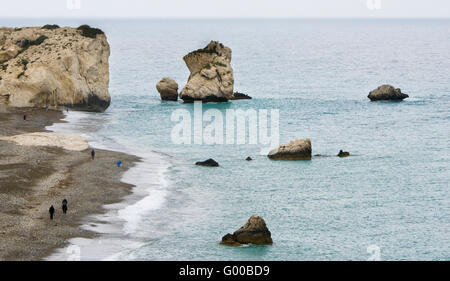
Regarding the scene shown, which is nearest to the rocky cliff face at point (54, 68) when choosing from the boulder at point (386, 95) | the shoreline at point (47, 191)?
the shoreline at point (47, 191)

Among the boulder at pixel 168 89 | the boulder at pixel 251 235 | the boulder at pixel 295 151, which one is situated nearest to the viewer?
the boulder at pixel 251 235

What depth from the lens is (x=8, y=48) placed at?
4245 inches

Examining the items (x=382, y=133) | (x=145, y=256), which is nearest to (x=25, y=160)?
(x=145, y=256)

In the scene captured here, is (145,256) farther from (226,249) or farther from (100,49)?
(100,49)

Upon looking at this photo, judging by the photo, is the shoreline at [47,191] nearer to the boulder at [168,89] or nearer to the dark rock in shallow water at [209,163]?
the dark rock in shallow water at [209,163]

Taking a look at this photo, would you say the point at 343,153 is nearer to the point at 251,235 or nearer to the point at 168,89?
the point at 251,235

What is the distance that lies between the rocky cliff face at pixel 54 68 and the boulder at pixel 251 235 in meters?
58.9

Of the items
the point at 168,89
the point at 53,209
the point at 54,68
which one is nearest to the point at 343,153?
the point at 53,209

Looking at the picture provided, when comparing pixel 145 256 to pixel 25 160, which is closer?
pixel 145 256

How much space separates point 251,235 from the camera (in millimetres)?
46969

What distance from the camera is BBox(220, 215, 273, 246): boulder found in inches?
1849

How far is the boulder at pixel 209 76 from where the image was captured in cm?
11365

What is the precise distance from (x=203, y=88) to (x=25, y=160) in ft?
173

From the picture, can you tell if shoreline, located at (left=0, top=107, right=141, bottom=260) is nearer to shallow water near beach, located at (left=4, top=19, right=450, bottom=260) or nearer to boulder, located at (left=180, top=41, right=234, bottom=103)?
shallow water near beach, located at (left=4, top=19, right=450, bottom=260)
